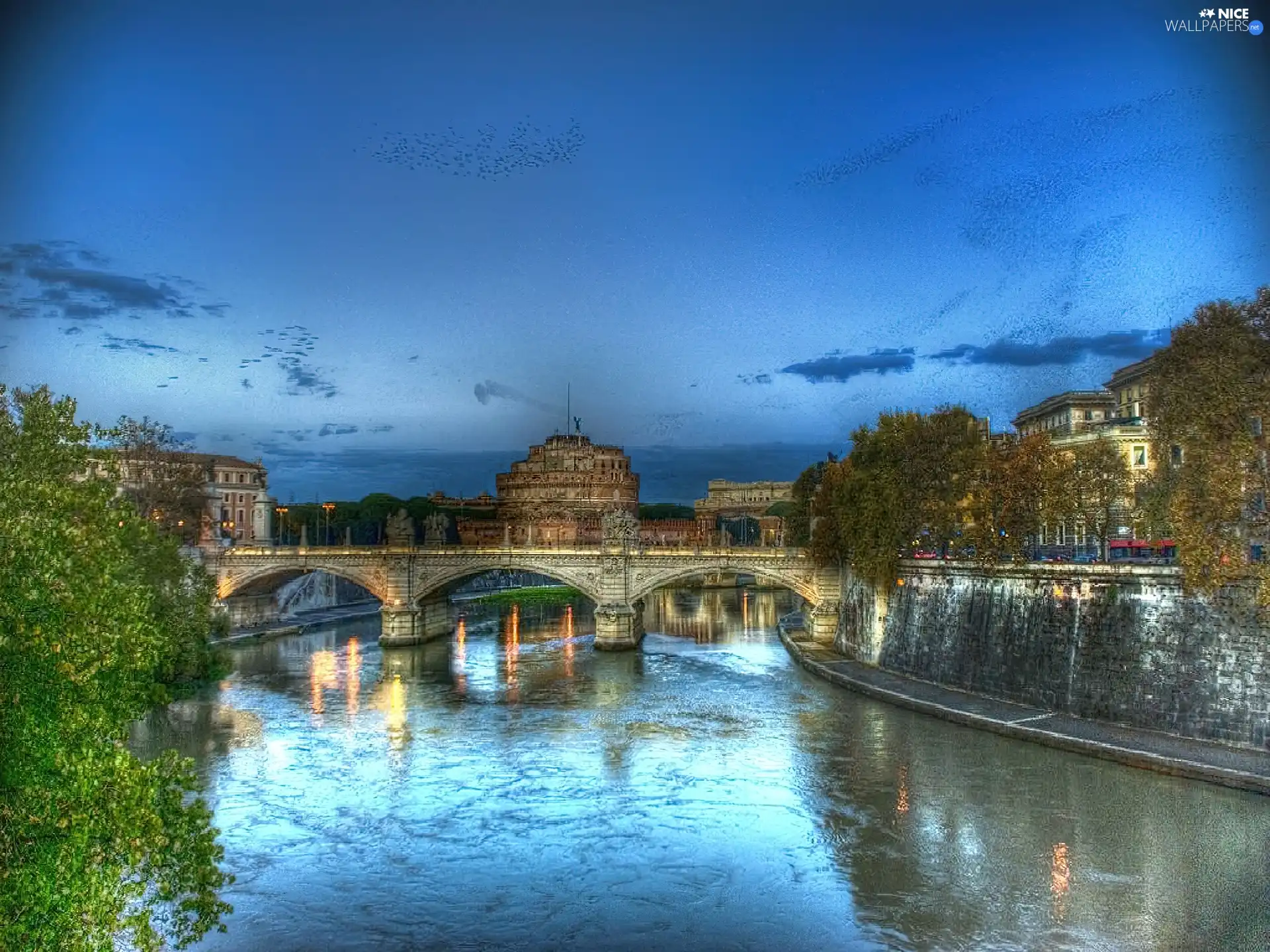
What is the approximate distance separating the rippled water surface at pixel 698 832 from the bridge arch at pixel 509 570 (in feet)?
51.3

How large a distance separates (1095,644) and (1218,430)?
7.31 m

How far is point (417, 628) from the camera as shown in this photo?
56312 mm

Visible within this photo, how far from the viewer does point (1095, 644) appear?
96.7 ft

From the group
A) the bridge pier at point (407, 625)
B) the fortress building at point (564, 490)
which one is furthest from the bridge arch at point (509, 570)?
the fortress building at point (564, 490)

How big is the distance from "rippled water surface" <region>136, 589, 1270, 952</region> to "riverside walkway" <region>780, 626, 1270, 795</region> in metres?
0.41

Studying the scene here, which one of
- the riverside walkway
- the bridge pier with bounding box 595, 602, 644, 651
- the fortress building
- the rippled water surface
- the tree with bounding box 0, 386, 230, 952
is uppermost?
the fortress building

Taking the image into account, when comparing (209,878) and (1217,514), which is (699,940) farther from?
(1217,514)

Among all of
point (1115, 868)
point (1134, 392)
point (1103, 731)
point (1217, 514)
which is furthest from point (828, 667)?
point (1134, 392)

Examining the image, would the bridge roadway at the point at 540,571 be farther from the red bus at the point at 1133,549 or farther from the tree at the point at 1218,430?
the tree at the point at 1218,430

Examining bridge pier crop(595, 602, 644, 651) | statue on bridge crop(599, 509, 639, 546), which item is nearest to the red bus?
bridge pier crop(595, 602, 644, 651)

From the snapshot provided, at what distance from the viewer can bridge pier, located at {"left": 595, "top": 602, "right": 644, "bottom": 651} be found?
52.8 m

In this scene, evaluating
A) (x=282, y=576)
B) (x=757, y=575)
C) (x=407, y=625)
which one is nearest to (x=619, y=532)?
(x=757, y=575)

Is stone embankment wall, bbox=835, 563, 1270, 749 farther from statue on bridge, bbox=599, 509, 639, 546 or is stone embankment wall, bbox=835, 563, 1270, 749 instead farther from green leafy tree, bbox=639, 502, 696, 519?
green leafy tree, bbox=639, 502, 696, 519

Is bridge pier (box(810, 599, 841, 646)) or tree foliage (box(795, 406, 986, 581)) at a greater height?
tree foliage (box(795, 406, 986, 581))
